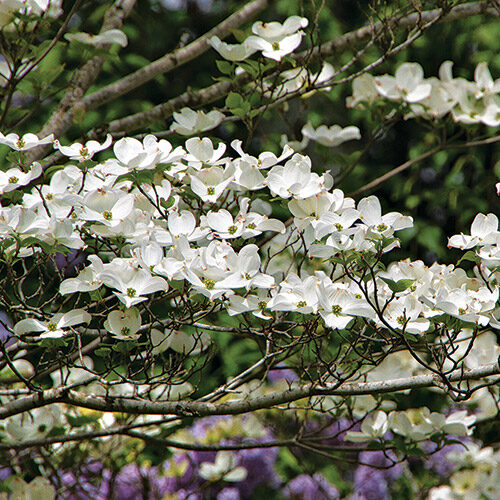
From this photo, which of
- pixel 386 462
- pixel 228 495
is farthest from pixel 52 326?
pixel 386 462

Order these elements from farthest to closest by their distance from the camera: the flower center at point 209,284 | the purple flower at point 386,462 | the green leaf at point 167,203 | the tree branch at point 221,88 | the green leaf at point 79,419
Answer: the purple flower at point 386,462 → the tree branch at point 221,88 → the green leaf at point 79,419 → the green leaf at point 167,203 → the flower center at point 209,284

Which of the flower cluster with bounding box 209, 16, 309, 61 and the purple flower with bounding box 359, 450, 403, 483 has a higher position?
the flower cluster with bounding box 209, 16, 309, 61

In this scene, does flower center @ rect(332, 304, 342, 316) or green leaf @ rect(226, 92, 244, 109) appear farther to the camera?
green leaf @ rect(226, 92, 244, 109)

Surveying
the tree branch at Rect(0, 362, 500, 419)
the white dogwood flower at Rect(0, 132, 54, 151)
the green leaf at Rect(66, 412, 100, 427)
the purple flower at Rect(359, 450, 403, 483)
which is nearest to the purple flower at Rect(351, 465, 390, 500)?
the purple flower at Rect(359, 450, 403, 483)

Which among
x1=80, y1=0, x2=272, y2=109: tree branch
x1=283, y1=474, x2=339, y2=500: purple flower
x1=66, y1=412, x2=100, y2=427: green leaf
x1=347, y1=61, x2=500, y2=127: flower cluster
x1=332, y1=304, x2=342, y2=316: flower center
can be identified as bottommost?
x1=283, y1=474, x2=339, y2=500: purple flower

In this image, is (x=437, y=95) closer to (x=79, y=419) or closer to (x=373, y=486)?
(x=79, y=419)

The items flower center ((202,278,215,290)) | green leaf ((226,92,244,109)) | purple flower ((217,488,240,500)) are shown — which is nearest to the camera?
flower center ((202,278,215,290))

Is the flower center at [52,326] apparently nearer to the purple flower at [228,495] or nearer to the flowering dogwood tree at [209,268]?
the flowering dogwood tree at [209,268]

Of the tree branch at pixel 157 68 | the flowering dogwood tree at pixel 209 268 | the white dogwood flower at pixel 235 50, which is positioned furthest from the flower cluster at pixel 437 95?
the white dogwood flower at pixel 235 50

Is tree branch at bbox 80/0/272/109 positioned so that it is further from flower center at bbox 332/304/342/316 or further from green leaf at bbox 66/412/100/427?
flower center at bbox 332/304/342/316

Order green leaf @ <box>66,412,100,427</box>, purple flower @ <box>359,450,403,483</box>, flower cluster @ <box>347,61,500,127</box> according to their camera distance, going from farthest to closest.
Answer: purple flower @ <box>359,450,403,483</box> < flower cluster @ <box>347,61,500,127</box> < green leaf @ <box>66,412,100,427</box>

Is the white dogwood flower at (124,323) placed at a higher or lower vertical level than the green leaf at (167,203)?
lower

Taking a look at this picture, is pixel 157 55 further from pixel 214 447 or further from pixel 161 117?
pixel 214 447

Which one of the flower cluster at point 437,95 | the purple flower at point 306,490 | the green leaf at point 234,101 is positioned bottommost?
the purple flower at point 306,490
